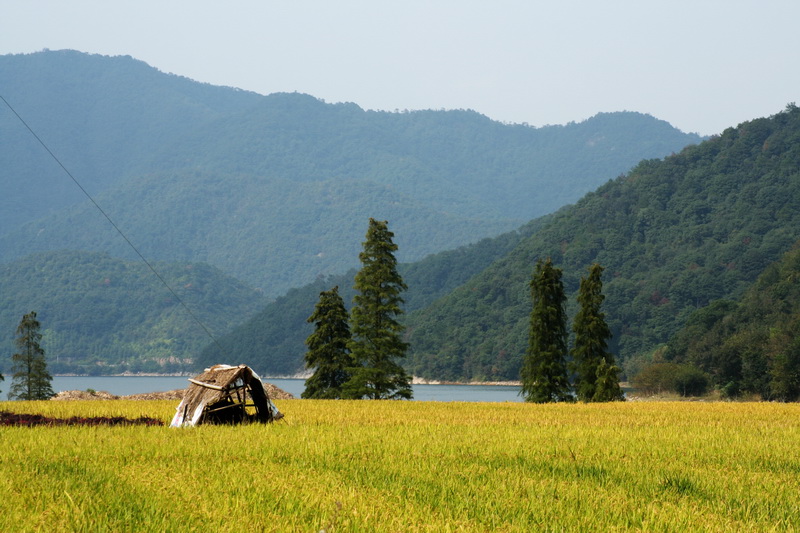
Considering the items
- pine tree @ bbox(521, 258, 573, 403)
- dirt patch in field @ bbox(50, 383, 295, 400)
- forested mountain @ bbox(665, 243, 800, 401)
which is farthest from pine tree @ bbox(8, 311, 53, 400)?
forested mountain @ bbox(665, 243, 800, 401)

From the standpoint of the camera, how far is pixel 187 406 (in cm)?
2406

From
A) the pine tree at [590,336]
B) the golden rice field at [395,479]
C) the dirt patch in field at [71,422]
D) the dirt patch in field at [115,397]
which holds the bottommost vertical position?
the dirt patch in field at [115,397]

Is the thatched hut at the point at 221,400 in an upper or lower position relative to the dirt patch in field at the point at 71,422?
upper

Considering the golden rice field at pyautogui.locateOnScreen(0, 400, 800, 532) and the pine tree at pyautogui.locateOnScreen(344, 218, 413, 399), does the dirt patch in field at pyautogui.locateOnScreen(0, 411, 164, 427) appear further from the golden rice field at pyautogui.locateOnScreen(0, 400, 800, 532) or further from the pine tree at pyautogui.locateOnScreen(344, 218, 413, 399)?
the pine tree at pyautogui.locateOnScreen(344, 218, 413, 399)

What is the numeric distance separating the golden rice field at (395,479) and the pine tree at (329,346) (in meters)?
42.6

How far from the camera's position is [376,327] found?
5950 centimetres

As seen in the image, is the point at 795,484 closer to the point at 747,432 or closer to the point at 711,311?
the point at 747,432

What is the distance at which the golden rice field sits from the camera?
10422mm

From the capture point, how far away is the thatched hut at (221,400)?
940 inches

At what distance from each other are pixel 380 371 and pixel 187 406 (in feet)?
114

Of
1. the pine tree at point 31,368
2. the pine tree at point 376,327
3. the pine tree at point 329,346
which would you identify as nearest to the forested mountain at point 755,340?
the pine tree at point 329,346

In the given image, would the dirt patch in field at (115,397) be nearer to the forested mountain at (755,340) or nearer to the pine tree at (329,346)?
the pine tree at (329,346)

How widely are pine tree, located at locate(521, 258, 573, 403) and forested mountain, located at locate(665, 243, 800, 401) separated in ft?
130

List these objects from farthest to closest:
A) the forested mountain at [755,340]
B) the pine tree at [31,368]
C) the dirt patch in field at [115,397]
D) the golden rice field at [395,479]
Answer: the forested mountain at [755,340] < the pine tree at [31,368] < the dirt patch in field at [115,397] < the golden rice field at [395,479]
